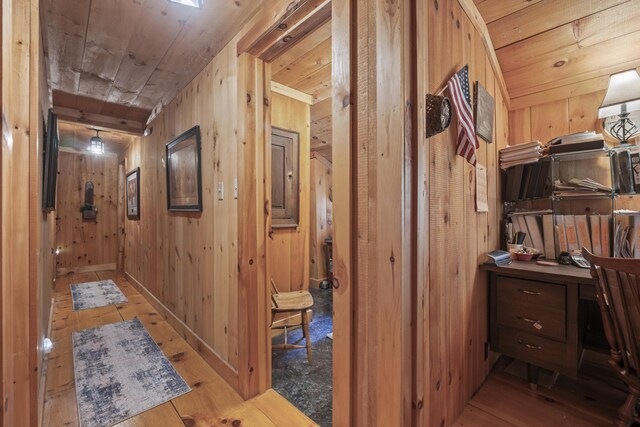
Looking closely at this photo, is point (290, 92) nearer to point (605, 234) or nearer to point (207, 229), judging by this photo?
point (207, 229)

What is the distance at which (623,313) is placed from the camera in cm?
107

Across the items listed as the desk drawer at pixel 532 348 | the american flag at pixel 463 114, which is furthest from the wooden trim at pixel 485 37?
the desk drawer at pixel 532 348

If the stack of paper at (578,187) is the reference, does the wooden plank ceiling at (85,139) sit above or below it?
above

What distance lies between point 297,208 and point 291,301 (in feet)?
3.04

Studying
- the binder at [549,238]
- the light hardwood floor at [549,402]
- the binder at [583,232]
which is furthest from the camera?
the binder at [549,238]

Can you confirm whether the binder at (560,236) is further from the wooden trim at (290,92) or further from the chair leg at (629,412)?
the wooden trim at (290,92)

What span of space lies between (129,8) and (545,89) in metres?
2.72

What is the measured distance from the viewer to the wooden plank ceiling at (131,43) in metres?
1.54

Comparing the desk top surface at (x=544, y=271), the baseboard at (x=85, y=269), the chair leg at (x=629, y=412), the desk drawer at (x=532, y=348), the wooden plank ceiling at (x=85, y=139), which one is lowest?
the baseboard at (x=85, y=269)

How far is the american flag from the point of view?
117cm

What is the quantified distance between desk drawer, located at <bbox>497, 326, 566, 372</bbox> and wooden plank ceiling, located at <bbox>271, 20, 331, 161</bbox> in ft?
6.79

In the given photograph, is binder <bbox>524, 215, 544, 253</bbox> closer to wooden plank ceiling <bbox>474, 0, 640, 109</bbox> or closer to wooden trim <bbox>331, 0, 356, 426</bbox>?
wooden plank ceiling <bbox>474, 0, 640, 109</bbox>

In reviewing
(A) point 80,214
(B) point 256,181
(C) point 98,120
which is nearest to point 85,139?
(A) point 80,214

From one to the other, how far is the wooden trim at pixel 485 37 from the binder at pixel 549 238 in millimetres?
938
